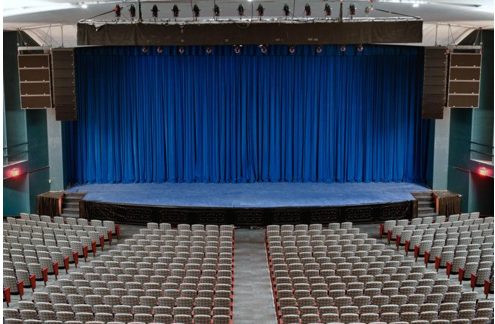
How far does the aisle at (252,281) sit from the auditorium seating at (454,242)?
3806mm

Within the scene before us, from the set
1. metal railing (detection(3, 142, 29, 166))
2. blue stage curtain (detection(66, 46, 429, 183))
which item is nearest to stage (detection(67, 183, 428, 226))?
blue stage curtain (detection(66, 46, 429, 183))

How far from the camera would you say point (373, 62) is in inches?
866

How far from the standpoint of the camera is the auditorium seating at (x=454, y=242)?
12.9 m

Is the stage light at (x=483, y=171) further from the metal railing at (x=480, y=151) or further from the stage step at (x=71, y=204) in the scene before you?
the stage step at (x=71, y=204)

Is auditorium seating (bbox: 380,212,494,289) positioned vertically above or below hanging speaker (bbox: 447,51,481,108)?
below

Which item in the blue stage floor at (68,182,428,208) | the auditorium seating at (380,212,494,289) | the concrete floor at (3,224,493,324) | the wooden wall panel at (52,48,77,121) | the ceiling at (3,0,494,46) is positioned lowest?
the concrete floor at (3,224,493,324)

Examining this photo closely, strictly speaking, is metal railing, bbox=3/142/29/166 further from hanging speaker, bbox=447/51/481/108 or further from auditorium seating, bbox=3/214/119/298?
hanging speaker, bbox=447/51/481/108

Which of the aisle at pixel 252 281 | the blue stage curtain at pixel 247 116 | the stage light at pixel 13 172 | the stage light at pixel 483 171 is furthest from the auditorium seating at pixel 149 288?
the stage light at pixel 483 171

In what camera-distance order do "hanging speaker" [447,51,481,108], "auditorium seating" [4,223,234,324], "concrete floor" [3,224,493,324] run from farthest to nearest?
"hanging speaker" [447,51,481,108], "concrete floor" [3,224,493,324], "auditorium seating" [4,223,234,324]

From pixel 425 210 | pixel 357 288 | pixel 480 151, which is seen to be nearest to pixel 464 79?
pixel 480 151

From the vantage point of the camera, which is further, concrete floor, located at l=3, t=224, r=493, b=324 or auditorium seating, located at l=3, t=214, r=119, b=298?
auditorium seating, located at l=3, t=214, r=119, b=298

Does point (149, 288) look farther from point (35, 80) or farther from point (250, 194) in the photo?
point (35, 80)

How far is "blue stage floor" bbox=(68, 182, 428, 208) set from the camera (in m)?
19.2

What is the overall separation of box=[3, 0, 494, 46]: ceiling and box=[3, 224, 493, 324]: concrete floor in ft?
20.9
